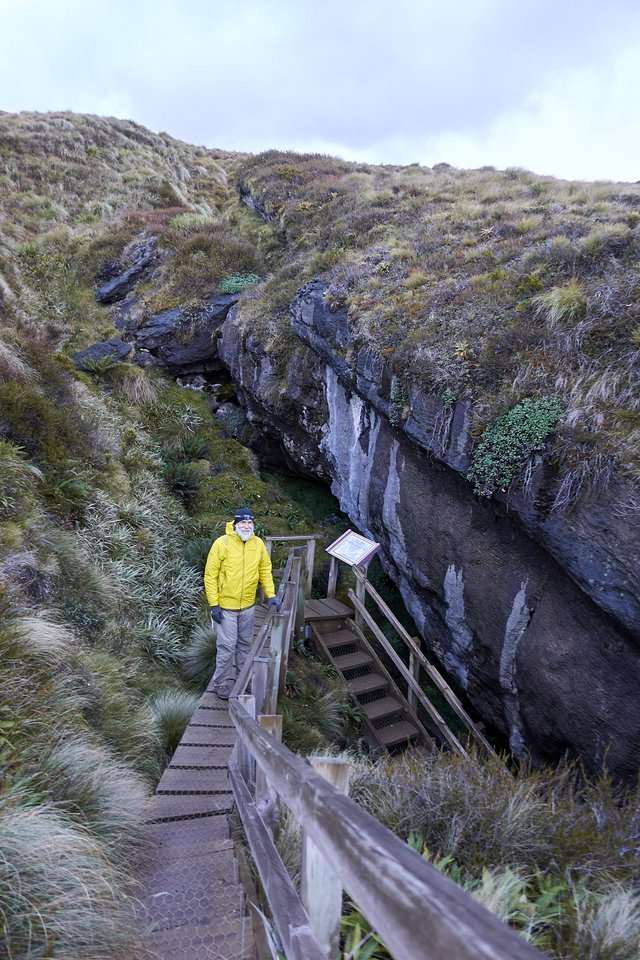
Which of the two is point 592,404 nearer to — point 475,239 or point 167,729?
point 167,729

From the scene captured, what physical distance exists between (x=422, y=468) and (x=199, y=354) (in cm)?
947

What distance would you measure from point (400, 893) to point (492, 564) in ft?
21.1

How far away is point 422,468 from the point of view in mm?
8336

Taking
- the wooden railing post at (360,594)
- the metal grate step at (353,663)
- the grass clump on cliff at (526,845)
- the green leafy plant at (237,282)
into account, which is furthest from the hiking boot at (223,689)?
the green leafy plant at (237,282)

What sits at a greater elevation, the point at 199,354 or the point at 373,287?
the point at 373,287

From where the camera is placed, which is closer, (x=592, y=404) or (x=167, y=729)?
(x=167, y=729)

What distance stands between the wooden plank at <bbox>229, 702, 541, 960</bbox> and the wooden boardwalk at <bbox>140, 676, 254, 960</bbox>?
1.54 metres

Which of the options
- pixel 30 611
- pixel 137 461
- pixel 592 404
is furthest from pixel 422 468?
pixel 137 461

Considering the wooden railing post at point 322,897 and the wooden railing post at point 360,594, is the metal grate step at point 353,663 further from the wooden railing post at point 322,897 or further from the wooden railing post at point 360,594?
the wooden railing post at point 322,897

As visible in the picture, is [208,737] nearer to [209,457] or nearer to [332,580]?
[332,580]

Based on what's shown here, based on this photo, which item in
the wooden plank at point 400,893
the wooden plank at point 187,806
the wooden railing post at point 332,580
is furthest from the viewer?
the wooden railing post at point 332,580

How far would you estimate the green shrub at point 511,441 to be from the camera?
6.05m

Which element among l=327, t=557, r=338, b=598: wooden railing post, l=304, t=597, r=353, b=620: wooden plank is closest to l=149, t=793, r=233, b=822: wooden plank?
l=304, t=597, r=353, b=620: wooden plank

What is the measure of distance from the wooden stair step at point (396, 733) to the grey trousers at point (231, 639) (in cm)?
325
